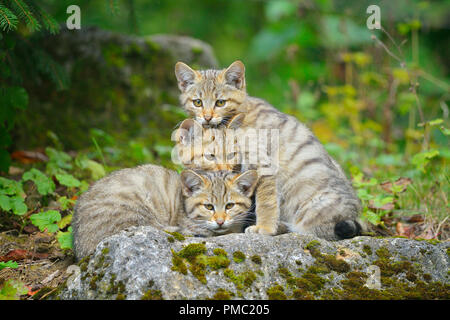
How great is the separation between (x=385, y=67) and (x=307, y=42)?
5.77 ft

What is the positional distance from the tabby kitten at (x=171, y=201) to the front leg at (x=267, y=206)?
0.30 feet

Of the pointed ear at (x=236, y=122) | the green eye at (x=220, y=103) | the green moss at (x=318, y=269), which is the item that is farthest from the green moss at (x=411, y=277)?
Result: the green eye at (x=220, y=103)

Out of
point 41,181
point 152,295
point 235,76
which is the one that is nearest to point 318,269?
point 152,295

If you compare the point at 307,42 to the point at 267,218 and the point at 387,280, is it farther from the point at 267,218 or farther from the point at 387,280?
the point at 387,280

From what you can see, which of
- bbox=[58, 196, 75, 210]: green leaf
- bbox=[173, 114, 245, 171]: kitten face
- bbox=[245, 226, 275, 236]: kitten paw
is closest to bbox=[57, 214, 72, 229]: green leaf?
bbox=[58, 196, 75, 210]: green leaf

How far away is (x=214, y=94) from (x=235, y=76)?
0.27 metres

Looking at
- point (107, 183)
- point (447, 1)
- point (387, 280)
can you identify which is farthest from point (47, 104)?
point (447, 1)

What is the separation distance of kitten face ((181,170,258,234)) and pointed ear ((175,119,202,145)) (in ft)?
1.81

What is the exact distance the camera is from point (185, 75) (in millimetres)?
4312

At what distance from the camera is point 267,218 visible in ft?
11.2

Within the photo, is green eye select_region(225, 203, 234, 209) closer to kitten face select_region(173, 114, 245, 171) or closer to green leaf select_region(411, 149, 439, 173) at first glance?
kitten face select_region(173, 114, 245, 171)

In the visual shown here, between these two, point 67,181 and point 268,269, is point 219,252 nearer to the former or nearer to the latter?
point 268,269

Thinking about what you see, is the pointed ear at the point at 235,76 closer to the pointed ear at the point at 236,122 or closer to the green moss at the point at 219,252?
the pointed ear at the point at 236,122

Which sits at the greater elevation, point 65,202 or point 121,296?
point 65,202
